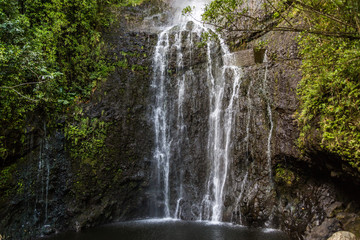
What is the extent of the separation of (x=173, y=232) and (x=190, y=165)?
2.69 meters

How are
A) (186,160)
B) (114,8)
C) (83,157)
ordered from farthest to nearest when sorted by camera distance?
(114,8) → (186,160) → (83,157)

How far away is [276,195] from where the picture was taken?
23.6ft

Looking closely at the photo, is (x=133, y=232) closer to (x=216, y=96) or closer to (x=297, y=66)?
(x=216, y=96)

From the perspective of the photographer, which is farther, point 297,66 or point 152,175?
point 152,175

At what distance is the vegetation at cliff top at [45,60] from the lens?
22.6ft

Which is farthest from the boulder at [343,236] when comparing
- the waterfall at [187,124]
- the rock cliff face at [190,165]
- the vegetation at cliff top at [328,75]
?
the waterfall at [187,124]

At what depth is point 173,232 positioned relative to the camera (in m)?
7.05

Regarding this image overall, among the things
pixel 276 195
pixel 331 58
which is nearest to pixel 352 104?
pixel 331 58

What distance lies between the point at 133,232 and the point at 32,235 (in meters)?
3.06

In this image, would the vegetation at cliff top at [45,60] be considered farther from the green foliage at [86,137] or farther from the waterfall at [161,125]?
the waterfall at [161,125]

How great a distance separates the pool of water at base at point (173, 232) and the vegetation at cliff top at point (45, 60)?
11.7ft

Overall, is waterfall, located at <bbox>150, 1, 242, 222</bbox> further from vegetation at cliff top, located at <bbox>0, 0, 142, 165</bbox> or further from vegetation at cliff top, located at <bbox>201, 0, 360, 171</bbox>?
vegetation at cliff top, located at <bbox>201, 0, 360, 171</bbox>

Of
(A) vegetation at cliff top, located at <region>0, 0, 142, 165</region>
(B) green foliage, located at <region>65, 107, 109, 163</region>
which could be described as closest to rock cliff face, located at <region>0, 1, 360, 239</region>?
(B) green foliage, located at <region>65, 107, 109, 163</region>

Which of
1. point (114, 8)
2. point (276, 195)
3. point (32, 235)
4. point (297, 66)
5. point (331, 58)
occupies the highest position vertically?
point (114, 8)
